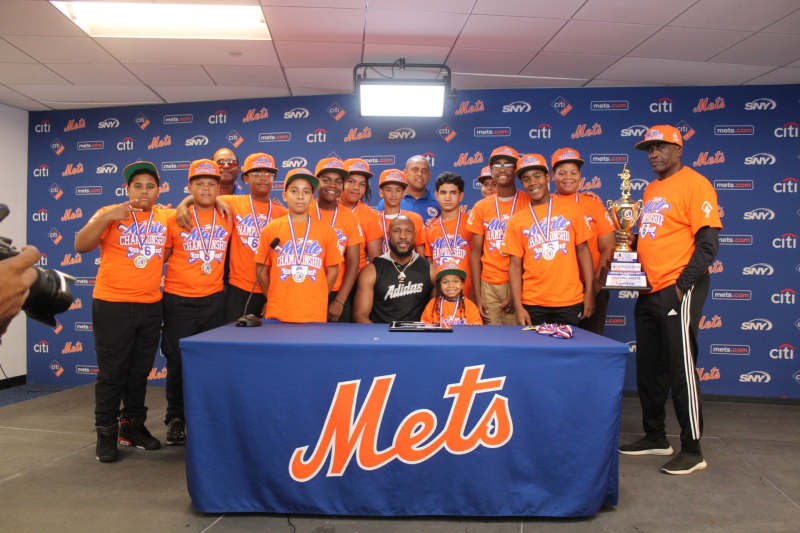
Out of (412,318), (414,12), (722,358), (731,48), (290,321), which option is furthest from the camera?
(722,358)

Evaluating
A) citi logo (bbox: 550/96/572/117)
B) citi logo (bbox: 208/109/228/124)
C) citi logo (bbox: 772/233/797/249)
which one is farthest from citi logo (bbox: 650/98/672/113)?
citi logo (bbox: 208/109/228/124)

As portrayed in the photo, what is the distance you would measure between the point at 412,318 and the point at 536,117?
9.65 ft

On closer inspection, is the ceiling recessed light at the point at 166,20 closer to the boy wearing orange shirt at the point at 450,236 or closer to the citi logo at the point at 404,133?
the citi logo at the point at 404,133

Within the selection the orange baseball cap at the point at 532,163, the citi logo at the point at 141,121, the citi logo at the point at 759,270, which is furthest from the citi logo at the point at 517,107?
the citi logo at the point at 141,121

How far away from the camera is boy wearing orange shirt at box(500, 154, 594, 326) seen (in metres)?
2.92

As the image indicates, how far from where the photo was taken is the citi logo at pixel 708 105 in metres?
4.65

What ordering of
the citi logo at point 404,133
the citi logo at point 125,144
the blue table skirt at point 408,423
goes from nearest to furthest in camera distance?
the blue table skirt at point 408,423
the citi logo at point 404,133
the citi logo at point 125,144

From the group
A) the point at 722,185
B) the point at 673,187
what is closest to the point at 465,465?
the point at 673,187

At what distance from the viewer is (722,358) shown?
181 inches

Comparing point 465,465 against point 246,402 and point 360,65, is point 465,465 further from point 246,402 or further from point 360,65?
point 360,65

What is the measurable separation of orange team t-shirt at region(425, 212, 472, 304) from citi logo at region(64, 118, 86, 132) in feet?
14.2

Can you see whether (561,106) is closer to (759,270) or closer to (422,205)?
(422,205)

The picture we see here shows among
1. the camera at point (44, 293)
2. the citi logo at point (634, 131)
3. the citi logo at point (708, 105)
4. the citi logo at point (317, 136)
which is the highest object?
the citi logo at point (708, 105)

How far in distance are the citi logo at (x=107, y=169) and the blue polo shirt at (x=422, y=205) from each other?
3.24m
